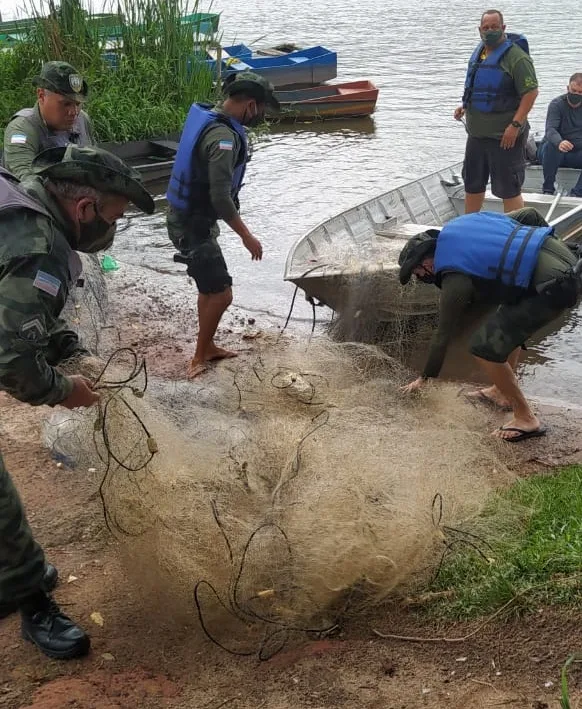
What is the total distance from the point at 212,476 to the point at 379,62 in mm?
22306

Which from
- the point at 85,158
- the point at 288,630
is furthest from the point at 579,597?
the point at 85,158

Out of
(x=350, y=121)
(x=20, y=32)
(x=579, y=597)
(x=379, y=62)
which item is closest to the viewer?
(x=579, y=597)

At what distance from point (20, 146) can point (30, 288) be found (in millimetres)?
3437

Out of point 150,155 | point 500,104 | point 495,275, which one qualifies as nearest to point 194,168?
point 495,275

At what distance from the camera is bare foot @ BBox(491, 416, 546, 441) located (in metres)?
5.25

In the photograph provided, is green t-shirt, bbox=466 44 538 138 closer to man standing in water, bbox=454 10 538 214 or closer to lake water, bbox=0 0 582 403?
man standing in water, bbox=454 10 538 214

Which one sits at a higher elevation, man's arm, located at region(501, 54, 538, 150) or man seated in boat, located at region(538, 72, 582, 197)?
man's arm, located at region(501, 54, 538, 150)

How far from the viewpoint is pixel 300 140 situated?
52.5ft

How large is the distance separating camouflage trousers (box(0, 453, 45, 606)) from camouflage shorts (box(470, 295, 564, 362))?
313 cm

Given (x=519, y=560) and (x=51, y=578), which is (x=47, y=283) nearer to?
(x=51, y=578)

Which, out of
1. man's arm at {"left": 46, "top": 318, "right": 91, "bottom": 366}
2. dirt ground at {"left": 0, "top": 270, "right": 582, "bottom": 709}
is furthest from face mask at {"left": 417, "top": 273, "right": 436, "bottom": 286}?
man's arm at {"left": 46, "top": 318, "right": 91, "bottom": 366}

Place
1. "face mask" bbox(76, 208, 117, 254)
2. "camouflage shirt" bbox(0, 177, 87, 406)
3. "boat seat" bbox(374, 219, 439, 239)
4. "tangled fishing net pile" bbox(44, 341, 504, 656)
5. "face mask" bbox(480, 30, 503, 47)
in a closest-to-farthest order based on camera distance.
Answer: "camouflage shirt" bbox(0, 177, 87, 406) → "face mask" bbox(76, 208, 117, 254) → "tangled fishing net pile" bbox(44, 341, 504, 656) → "boat seat" bbox(374, 219, 439, 239) → "face mask" bbox(480, 30, 503, 47)

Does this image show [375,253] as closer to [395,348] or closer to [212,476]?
[395,348]

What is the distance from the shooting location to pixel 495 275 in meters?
4.82
